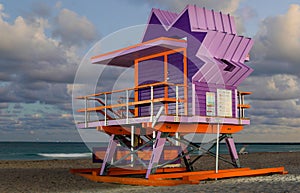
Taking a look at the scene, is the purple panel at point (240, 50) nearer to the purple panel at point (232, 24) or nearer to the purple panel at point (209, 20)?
the purple panel at point (232, 24)

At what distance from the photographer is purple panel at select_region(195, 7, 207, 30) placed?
20.0m

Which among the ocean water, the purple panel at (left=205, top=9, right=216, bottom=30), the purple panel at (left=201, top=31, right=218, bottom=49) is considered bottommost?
the ocean water

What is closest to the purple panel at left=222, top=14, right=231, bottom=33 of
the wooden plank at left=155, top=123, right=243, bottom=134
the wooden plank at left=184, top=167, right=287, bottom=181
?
the wooden plank at left=155, top=123, right=243, bottom=134

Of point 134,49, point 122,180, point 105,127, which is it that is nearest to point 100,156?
point 105,127

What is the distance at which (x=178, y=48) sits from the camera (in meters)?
19.9

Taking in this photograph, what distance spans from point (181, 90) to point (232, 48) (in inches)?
Answer: 123

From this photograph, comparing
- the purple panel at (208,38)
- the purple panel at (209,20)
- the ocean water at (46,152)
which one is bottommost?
the ocean water at (46,152)

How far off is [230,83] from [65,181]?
8555mm

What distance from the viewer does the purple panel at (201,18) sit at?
19969mm

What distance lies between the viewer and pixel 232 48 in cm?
2062

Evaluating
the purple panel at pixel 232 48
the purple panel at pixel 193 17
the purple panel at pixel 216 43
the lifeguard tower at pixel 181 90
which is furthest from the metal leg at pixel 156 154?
the purple panel at pixel 193 17

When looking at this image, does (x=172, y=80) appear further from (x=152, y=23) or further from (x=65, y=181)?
(x=65, y=181)

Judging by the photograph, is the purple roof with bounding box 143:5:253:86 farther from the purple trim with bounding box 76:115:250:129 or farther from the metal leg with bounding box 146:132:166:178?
the metal leg with bounding box 146:132:166:178

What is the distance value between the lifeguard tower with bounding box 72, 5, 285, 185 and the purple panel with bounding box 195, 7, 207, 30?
0.04 meters
